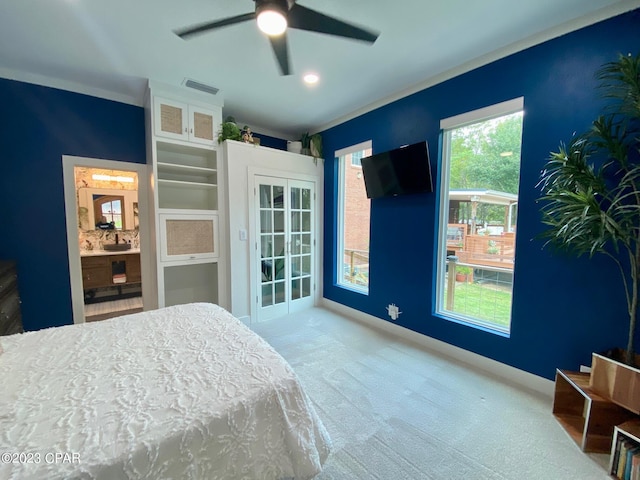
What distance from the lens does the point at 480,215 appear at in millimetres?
2559

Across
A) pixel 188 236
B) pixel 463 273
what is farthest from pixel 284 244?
pixel 463 273

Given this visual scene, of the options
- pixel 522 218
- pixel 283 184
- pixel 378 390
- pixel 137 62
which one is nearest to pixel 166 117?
pixel 137 62

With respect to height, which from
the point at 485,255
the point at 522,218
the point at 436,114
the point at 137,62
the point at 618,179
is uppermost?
the point at 137,62

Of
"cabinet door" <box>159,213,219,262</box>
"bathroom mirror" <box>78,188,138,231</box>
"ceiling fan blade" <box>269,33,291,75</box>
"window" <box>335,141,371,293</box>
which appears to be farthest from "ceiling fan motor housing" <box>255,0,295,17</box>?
"bathroom mirror" <box>78,188,138,231</box>

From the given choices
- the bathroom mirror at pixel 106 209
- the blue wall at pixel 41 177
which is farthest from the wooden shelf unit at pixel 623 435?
the bathroom mirror at pixel 106 209

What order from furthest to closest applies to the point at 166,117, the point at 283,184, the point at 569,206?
the point at 283,184
the point at 166,117
the point at 569,206

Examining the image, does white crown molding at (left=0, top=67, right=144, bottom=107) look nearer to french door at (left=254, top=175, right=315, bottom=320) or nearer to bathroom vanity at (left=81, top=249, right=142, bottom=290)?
french door at (left=254, top=175, right=315, bottom=320)

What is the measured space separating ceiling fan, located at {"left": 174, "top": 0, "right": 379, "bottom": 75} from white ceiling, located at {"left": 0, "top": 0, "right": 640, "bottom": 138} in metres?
0.31

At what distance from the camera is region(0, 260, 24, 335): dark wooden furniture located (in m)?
2.07

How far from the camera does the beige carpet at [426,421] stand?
1.45 metres

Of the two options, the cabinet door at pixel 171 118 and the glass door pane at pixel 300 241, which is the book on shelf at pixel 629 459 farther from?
the cabinet door at pixel 171 118

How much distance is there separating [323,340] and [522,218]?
224 cm

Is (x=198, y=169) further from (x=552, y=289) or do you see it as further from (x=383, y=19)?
(x=552, y=289)

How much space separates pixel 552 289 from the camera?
2.04 metres
